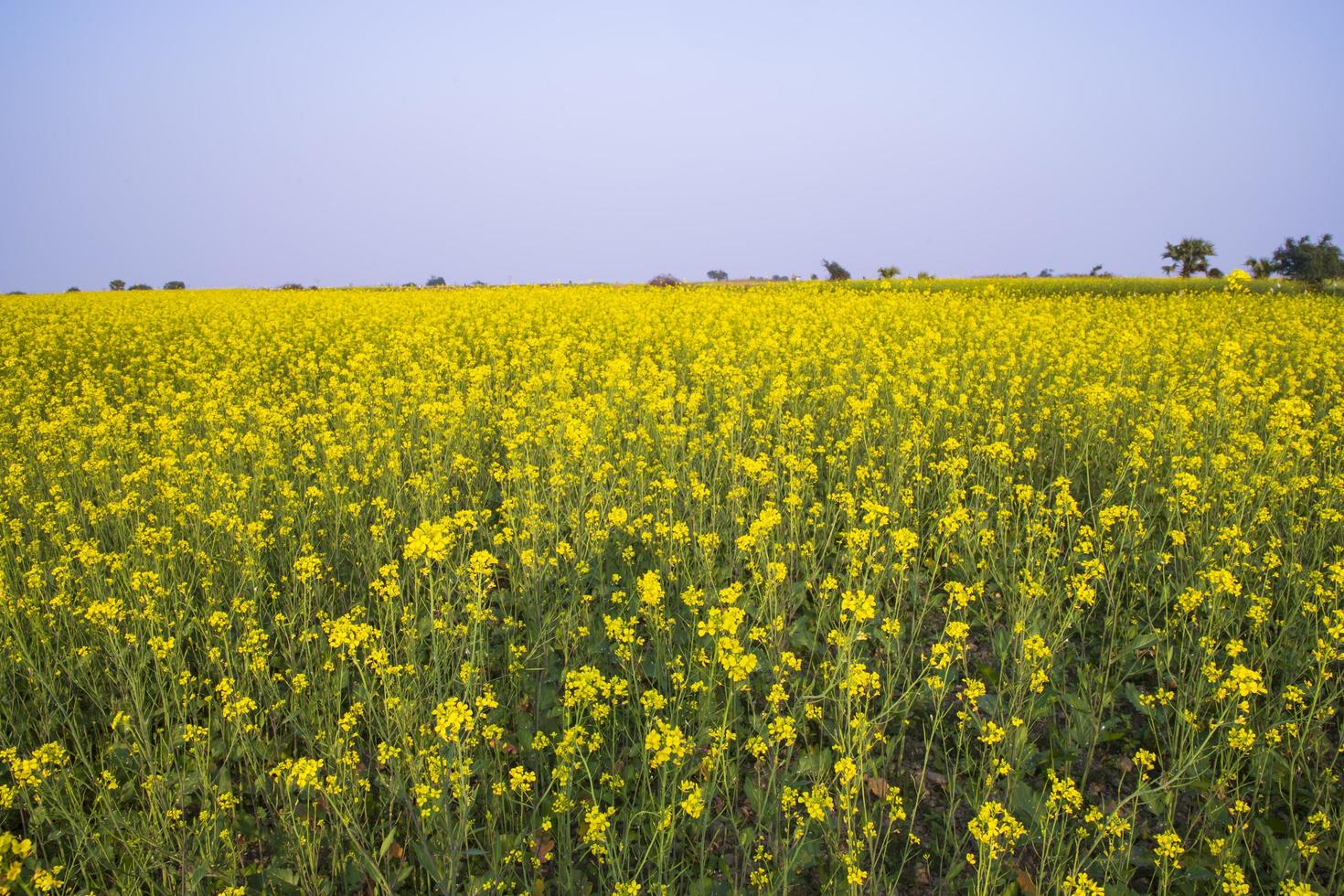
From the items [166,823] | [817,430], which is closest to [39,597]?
[166,823]

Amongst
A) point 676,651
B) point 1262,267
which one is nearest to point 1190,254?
point 1262,267

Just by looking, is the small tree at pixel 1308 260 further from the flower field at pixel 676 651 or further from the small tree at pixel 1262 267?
the flower field at pixel 676 651

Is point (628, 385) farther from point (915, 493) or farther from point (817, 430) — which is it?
point (915, 493)

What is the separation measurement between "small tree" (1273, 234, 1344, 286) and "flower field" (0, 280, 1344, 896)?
1316 inches

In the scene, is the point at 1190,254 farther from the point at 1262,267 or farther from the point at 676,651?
the point at 676,651

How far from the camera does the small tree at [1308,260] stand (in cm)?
3259

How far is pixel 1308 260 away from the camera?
1369 inches

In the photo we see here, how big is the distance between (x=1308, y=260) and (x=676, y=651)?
43.8 metres

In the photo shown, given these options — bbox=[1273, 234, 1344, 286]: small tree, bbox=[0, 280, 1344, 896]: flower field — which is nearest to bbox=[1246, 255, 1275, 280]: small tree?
bbox=[1273, 234, 1344, 286]: small tree

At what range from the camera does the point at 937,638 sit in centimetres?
423

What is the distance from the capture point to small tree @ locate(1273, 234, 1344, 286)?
32594 millimetres

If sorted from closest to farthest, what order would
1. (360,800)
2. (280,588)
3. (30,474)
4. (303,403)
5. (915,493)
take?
(360,800) < (280,588) < (915,493) < (30,474) < (303,403)

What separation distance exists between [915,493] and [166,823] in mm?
4801

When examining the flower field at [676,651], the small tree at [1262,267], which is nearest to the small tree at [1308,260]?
the small tree at [1262,267]
